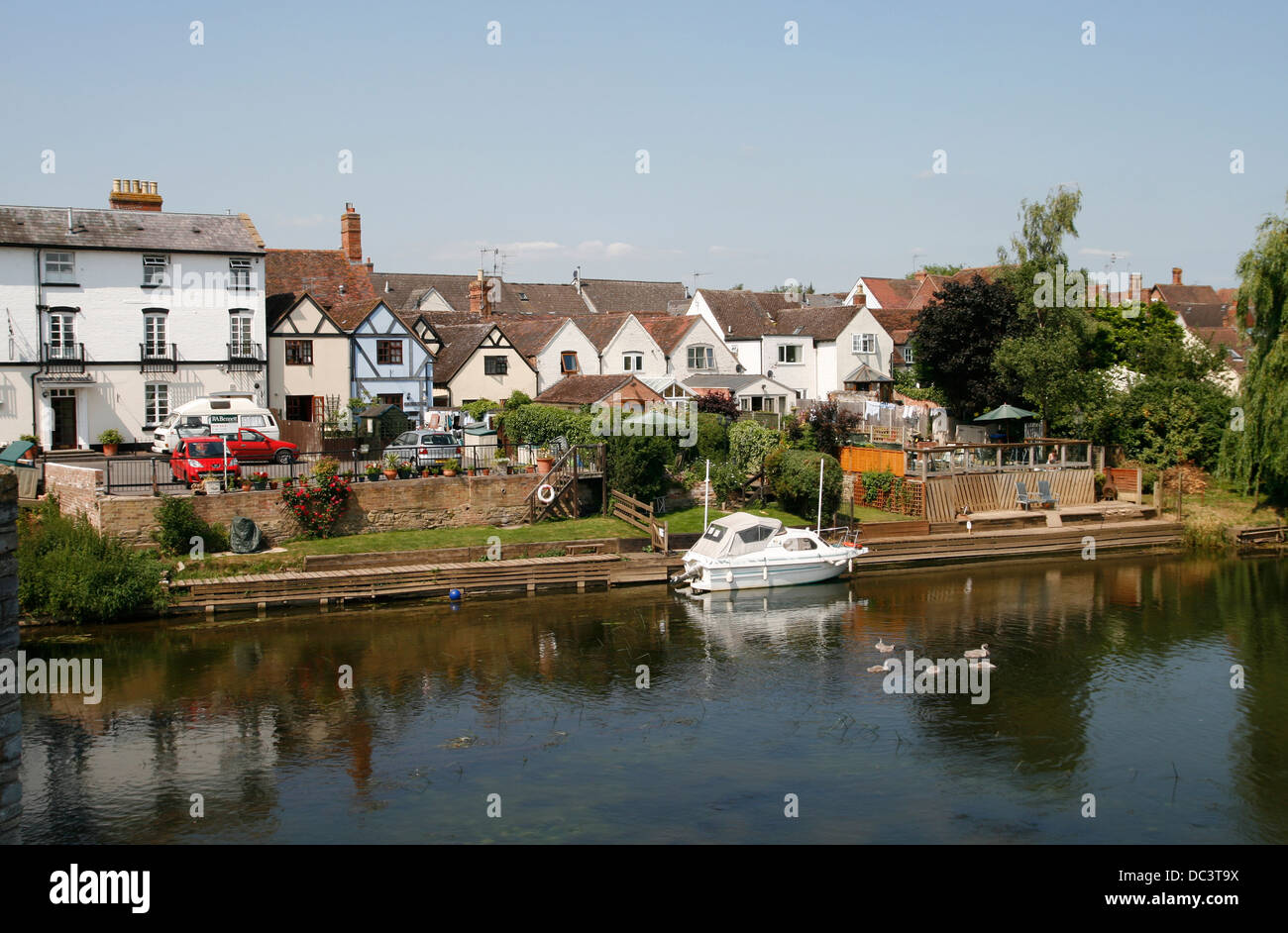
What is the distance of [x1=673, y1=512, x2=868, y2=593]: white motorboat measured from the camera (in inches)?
1369

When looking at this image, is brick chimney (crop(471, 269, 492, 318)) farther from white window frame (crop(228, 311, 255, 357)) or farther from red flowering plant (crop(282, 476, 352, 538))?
red flowering plant (crop(282, 476, 352, 538))

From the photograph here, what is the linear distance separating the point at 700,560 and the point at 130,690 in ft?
55.4

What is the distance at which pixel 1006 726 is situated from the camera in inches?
901

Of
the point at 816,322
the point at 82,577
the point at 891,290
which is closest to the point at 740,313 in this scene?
the point at 816,322

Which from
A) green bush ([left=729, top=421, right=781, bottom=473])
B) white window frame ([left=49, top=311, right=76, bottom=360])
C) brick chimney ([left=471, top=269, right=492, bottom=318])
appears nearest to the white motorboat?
green bush ([left=729, top=421, right=781, bottom=473])

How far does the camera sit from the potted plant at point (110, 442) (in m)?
43.3

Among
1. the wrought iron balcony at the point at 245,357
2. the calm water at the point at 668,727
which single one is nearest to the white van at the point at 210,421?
the wrought iron balcony at the point at 245,357

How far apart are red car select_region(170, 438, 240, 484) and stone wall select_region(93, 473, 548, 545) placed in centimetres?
178

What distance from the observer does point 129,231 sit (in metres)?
46.0

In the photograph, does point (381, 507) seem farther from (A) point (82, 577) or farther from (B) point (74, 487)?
(A) point (82, 577)

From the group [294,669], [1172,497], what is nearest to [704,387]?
[1172,497]

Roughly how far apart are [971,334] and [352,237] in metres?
32.2

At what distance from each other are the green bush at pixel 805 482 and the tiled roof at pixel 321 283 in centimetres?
2236
